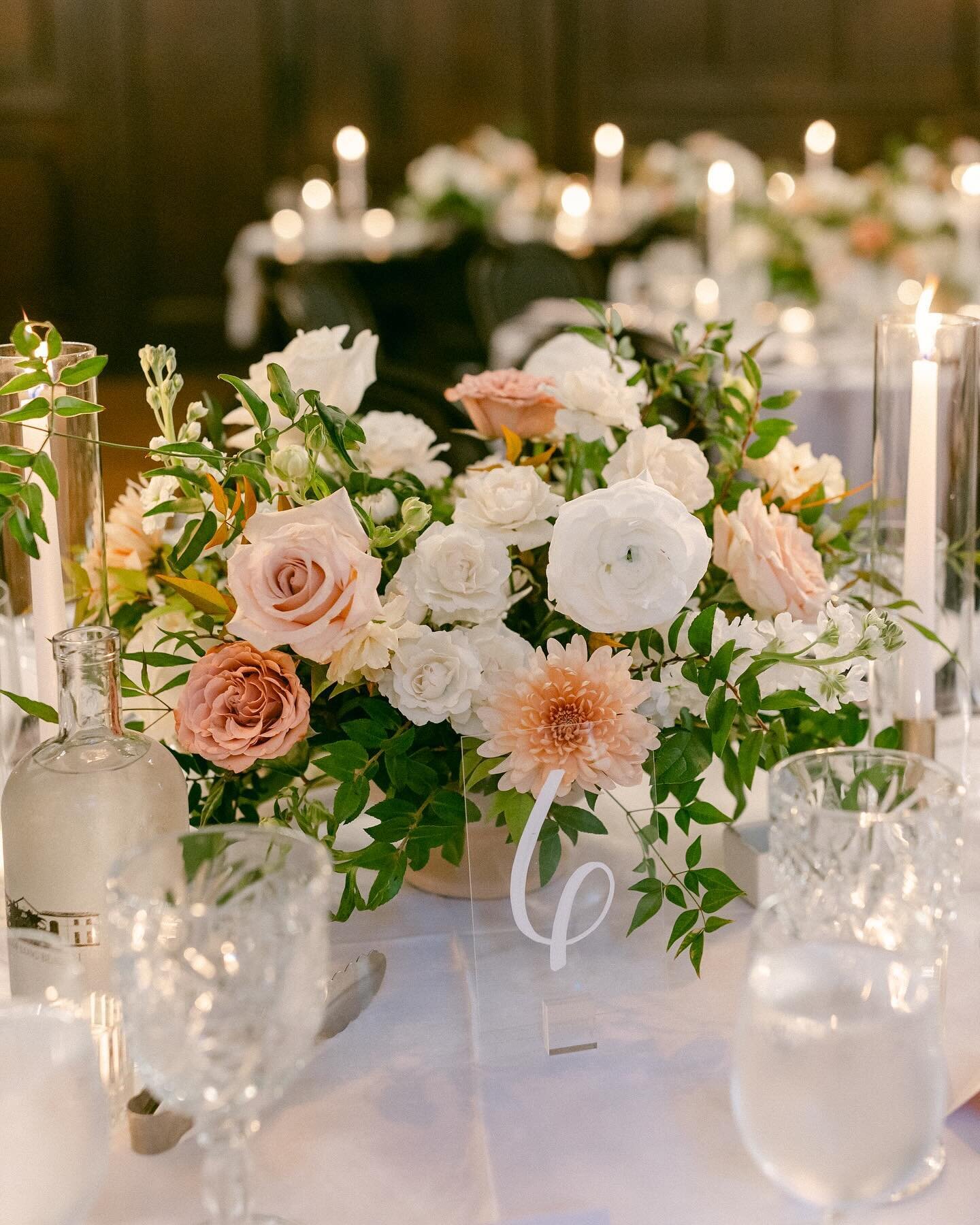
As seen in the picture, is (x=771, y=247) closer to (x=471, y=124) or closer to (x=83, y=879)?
(x=471, y=124)

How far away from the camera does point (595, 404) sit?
100cm

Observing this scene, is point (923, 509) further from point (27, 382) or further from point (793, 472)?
point (27, 382)

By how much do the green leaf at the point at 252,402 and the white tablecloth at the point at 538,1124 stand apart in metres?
0.33

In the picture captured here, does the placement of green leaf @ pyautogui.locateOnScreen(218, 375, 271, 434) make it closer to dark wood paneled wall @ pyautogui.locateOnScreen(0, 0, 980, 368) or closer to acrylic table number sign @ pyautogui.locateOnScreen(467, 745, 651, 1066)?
acrylic table number sign @ pyautogui.locateOnScreen(467, 745, 651, 1066)

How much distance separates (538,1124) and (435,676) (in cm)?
26

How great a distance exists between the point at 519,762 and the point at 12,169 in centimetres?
539

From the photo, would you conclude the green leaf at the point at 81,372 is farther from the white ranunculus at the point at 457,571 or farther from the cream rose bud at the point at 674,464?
the cream rose bud at the point at 674,464

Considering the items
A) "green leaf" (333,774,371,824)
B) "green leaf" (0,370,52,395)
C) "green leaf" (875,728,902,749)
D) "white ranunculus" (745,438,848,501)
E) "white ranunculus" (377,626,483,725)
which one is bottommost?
"green leaf" (875,728,902,749)

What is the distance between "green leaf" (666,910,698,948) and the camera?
2.79ft

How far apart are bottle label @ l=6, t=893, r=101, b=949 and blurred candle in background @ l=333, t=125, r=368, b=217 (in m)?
3.66

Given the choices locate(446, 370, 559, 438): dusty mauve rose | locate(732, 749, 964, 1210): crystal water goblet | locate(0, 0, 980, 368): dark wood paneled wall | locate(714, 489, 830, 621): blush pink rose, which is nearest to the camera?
locate(732, 749, 964, 1210): crystal water goblet

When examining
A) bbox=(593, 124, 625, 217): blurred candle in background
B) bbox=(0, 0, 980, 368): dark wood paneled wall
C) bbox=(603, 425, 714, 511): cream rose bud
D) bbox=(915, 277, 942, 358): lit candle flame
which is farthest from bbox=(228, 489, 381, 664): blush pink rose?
bbox=(0, 0, 980, 368): dark wood paneled wall

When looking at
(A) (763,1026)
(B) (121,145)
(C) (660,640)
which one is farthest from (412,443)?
(B) (121,145)

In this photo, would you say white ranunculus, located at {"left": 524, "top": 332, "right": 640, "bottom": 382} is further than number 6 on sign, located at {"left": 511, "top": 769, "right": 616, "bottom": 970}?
Yes
